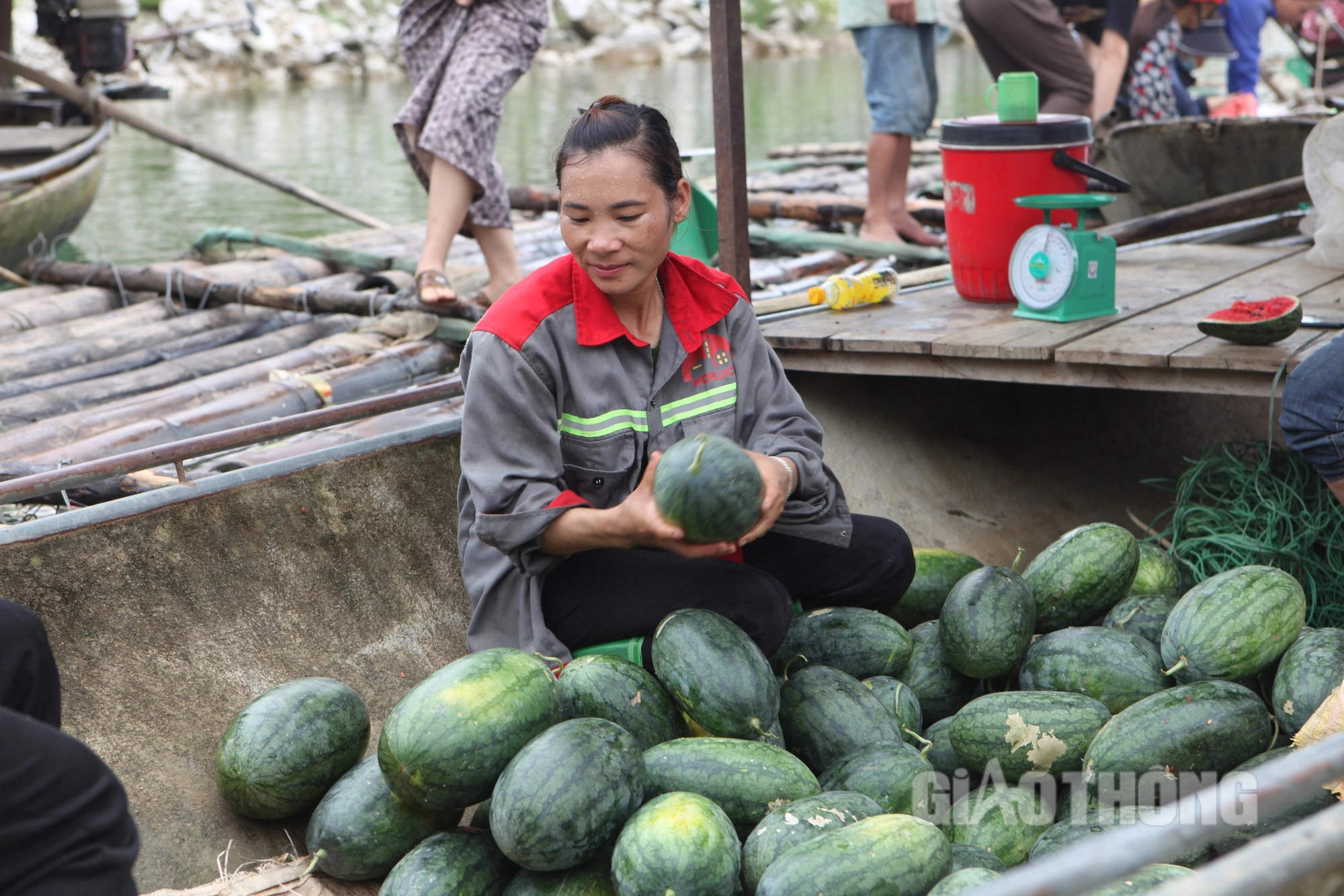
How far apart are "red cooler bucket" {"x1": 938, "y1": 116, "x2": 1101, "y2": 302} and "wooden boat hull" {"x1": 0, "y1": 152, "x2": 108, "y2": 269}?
6.24 metres

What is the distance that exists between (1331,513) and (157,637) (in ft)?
9.27

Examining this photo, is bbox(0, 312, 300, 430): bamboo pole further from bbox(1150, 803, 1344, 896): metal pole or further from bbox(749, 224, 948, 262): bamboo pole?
bbox(1150, 803, 1344, 896): metal pole

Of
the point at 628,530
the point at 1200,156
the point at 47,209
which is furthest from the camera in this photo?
the point at 47,209

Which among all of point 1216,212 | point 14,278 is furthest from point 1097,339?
point 14,278

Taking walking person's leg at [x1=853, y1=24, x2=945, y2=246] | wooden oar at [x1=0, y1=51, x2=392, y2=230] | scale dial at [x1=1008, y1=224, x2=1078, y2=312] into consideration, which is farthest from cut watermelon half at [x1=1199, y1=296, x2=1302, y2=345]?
wooden oar at [x1=0, y1=51, x2=392, y2=230]

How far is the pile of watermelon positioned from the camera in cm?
179

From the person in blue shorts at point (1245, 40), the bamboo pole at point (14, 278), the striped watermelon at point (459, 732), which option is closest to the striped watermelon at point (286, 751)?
the striped watermelon at point (459, 732)

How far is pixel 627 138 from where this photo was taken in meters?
2.23

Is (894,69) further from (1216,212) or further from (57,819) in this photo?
(57,819)

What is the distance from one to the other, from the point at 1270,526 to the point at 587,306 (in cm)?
187

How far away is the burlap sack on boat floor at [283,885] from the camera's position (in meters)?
2.04

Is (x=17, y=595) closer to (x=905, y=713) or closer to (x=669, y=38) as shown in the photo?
(x=905, y=713)

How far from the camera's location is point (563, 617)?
2.44m

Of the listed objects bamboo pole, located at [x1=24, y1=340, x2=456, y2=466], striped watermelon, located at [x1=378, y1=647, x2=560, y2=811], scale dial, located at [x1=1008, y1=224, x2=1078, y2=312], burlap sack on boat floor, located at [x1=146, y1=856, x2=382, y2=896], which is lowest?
burlap sack on boat floor, located at [x1=146, y1=856, x2=382, y2=896]
